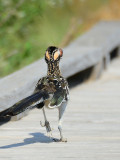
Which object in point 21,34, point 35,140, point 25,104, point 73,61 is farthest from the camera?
point 21,34

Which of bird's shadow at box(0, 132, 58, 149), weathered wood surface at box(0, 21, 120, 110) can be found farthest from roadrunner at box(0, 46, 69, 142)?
weathered wood surface at box(0, 21, 120, 110)

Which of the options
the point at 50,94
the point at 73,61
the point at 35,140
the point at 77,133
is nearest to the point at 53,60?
the point at 50,94

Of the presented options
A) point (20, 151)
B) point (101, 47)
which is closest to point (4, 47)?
point (101, 47)

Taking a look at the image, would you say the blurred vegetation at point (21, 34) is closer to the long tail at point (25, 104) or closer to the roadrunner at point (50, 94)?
the roadrunner at point (50, 94)

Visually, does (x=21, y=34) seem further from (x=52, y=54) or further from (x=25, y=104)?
(x=25, y=104)

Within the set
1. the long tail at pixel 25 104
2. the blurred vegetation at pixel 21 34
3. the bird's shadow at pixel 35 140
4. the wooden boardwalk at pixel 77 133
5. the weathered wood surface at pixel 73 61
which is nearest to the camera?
the long tail at pixel 25 104

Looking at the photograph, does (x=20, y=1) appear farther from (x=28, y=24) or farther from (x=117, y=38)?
(x=117, y=38)

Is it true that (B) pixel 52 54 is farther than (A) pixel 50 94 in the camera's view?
Yes

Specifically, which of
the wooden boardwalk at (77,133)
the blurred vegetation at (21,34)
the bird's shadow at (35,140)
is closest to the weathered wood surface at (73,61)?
the wooden boardwalk at (77,133)
